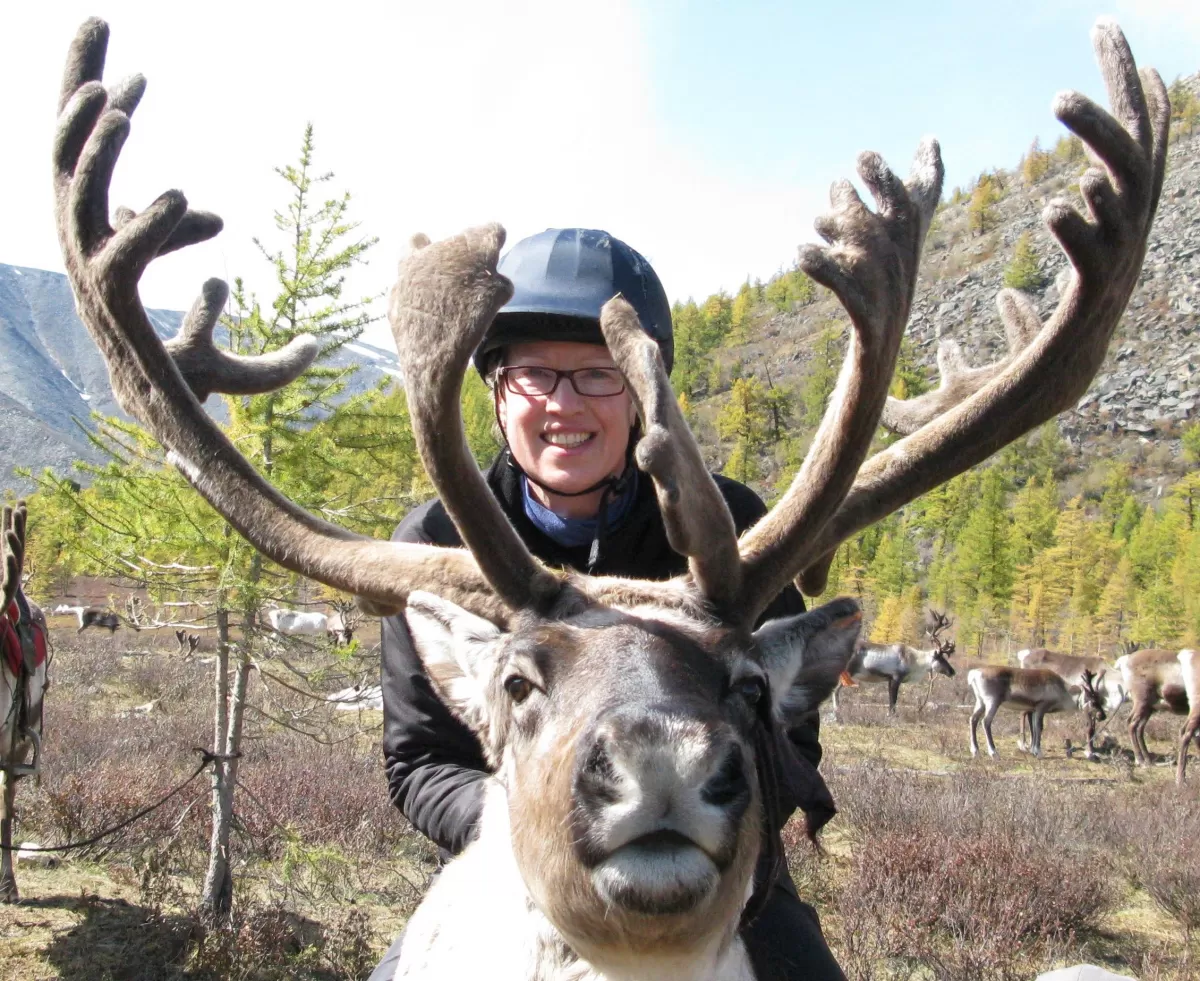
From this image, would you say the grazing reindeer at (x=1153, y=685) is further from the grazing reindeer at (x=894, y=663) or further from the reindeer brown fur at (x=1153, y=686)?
the grazing reindeer at (x=894, y=663)

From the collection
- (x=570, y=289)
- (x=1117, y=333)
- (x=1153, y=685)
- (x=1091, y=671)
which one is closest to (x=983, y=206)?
(x=1117, y=333)

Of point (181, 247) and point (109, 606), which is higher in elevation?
point (181, 247)

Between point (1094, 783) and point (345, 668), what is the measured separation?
16.3m

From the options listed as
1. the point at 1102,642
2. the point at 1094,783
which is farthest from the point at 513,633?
the point at 1102,642

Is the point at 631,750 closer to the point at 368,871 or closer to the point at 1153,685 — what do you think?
the point at 368,871

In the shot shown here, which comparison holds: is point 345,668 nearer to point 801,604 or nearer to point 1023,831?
point 801,604

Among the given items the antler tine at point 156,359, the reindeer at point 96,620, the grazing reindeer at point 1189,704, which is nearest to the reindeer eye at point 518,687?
the antler tine at point 156,359

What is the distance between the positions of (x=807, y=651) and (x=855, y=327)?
3.12 ft

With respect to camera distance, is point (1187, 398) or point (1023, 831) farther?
point (1187, 398)

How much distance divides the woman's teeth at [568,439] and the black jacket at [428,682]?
0.89 feet

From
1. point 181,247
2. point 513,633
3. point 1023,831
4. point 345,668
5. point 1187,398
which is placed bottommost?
point 1023,831

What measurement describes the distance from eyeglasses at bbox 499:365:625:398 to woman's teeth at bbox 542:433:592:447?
16 cm

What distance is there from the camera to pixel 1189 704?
22922mm

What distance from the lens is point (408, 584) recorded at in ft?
9.86
